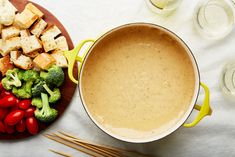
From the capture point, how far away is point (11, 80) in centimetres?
191

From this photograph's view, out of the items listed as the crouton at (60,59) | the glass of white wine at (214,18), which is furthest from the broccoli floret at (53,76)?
the glass of white wine at (214,18)

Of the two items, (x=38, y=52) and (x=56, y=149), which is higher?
(x=38, y=52)

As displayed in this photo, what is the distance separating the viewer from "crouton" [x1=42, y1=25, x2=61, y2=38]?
1.93 metres

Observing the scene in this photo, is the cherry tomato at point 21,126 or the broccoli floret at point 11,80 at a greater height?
the broccoli floret at point 11,80

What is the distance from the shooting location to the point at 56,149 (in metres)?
2.02

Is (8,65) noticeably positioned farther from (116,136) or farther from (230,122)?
(230,122)

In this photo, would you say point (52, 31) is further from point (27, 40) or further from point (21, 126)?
point (21, 126)

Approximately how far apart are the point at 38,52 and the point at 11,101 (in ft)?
0.84

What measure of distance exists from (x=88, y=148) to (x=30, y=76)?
433mm

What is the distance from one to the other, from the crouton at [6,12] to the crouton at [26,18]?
0.03 m

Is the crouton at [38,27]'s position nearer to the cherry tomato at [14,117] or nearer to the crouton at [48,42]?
the crouton at [48,42]

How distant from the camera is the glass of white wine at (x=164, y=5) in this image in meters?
1.92

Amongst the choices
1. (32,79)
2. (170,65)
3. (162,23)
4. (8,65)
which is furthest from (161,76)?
(8,65)

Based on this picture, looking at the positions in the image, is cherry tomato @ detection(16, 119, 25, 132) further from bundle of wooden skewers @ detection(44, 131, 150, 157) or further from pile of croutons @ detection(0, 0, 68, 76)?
pile of croutons @ detection(0, 0, 68, 76)
